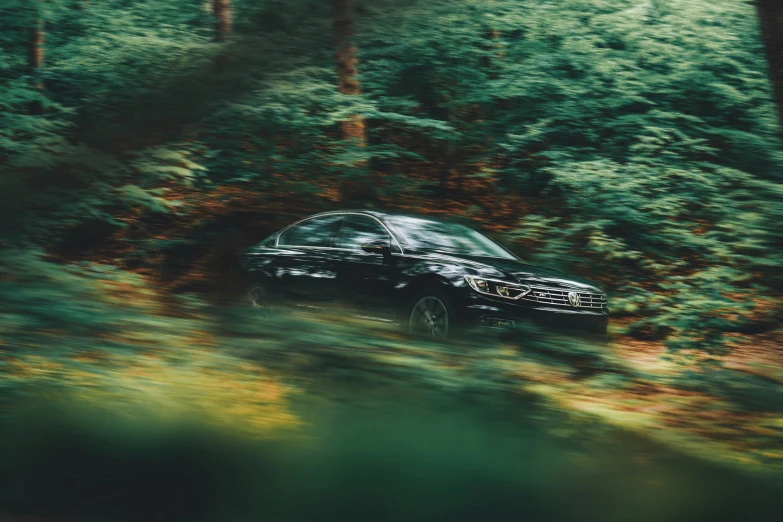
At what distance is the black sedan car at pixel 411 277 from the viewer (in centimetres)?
A: 297

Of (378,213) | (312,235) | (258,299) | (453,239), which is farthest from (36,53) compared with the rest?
(258,299)

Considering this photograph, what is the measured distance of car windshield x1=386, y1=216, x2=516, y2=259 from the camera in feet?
28.9

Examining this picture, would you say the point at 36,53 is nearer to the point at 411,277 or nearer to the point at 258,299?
the point at 411,277

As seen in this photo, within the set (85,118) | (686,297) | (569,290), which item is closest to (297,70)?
(85,118)

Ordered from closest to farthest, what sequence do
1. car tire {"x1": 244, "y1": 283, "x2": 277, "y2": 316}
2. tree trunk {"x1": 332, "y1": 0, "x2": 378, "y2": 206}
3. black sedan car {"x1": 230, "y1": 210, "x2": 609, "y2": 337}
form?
tree trunk {"x1": 332, "y1": 0, "x2": 378, "y2": 206} → car tire {"x1": 244, "y1": 283, "x2": 277, "y2": 316} → black sedan car {"x1": 230, "y1": 210, "x2": 609, "y2": 337}

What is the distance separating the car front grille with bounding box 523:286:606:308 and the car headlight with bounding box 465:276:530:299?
0.08 m

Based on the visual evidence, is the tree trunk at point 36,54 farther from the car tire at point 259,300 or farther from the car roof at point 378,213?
the car tire at point 259,300

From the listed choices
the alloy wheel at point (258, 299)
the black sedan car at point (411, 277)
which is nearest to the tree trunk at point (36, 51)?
the black sedan car at point (411, 277)

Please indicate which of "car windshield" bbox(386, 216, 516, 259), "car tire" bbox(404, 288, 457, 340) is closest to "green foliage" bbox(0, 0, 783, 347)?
"car windshield" bbox(386, 216, 516, 259)

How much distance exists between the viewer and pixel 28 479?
365cm

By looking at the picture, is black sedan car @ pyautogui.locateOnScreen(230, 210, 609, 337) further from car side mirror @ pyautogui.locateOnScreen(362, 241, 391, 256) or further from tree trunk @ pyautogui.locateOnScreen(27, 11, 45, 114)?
tree trunk @ pyautogui.locateOnScreen(27, 11, 45, 114)

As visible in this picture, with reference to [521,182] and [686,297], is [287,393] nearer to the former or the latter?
[686,297]

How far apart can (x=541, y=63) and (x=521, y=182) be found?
336cm

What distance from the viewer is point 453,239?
29.3ft
